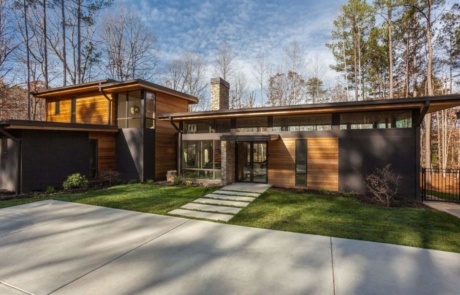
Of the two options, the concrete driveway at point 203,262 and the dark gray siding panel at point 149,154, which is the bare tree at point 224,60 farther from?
the concrete driveway at point 203,262

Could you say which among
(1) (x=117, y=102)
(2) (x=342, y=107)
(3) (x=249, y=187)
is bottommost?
(3) (x=249, y=187)

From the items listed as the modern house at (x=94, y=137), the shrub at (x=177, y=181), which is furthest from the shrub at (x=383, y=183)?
the modern house at (x=94, y=137)

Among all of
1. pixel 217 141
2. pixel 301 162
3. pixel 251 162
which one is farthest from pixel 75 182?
pixel 301 162

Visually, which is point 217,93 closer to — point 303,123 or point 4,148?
point 303,123

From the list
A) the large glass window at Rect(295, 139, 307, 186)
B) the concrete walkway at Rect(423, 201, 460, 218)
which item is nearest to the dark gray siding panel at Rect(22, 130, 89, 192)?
the large glass window at Rect(295, 139, 307, 186)

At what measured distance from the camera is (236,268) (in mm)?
3375

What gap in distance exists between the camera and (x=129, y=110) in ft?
38.7

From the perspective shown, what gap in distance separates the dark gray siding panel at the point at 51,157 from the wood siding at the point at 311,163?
826 cm

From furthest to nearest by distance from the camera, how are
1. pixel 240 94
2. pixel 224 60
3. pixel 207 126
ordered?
pixel 240 94 < pixel 224 60 < pixel 207 126

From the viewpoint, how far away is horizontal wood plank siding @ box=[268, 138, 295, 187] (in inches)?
378

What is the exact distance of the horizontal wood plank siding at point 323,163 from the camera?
8953 mm

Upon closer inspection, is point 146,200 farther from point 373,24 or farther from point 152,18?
point 373,24

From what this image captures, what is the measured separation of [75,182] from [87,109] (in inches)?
193

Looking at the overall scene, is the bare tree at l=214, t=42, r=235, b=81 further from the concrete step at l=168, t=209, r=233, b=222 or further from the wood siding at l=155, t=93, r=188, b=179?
the concrete step at l=168, t=209, r=233, b=222
